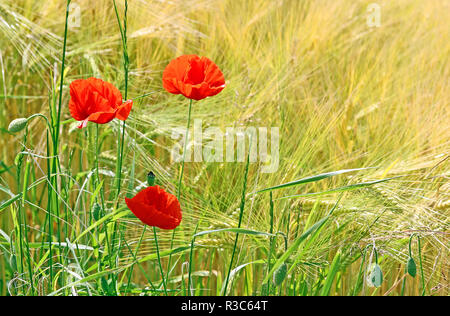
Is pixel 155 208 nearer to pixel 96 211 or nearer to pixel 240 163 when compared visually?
pixel 96 211

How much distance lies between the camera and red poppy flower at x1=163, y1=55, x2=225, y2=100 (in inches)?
26.3

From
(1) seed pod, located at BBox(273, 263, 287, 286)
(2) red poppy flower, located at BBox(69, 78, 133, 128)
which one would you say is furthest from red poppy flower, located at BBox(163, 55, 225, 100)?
(1) seed pod, located at BBox(273, 263, 287, 286)

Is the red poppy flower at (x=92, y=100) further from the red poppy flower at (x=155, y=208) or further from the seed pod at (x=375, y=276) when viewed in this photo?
the seed pod at (x=375, y=276)

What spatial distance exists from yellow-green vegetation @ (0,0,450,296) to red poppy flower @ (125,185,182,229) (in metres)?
0.03

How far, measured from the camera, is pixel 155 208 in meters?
0.60

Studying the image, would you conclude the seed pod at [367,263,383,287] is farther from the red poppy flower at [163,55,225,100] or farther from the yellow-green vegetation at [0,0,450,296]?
the red poppy flower at [163,55,225,100]

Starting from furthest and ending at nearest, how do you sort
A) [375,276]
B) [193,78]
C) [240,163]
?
[240,163]
[193,78]
[375,276]

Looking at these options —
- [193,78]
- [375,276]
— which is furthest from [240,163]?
[375,276]

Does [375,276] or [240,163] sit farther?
[240,163]

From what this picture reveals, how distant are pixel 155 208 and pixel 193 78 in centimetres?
17

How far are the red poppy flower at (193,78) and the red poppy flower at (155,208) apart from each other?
128 mm

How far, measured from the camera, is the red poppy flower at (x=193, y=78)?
667 millimetres
